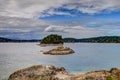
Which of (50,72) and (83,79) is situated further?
(50,72)

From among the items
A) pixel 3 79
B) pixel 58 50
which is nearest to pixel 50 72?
pixel 3 79

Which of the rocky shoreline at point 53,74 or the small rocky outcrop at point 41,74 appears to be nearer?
the rocky shoreline at point 53,74

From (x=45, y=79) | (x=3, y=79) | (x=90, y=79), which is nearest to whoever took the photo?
(x=90, y=79)

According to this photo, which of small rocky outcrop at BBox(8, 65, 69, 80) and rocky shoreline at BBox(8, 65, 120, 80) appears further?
small rocky outcrop at BBox(8, 65, 69, 80)

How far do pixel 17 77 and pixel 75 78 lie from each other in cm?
812

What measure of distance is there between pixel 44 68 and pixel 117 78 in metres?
9.35

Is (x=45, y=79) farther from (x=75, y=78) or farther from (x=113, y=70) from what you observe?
(x=113, y=70)

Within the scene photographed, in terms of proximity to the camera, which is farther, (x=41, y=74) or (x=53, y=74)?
(x=41, y=74)

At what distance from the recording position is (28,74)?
3478 cm

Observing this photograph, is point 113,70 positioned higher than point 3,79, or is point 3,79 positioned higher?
point 113,70

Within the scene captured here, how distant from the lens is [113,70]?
1270 inches

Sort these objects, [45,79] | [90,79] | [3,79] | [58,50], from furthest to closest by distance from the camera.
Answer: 1. [58,50]
2. [3,79]
3. [45,79]
4. [90,79]

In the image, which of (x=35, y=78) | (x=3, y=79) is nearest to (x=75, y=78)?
(x=35, y=78)

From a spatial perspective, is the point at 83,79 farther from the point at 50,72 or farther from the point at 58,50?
the point at 58,50
